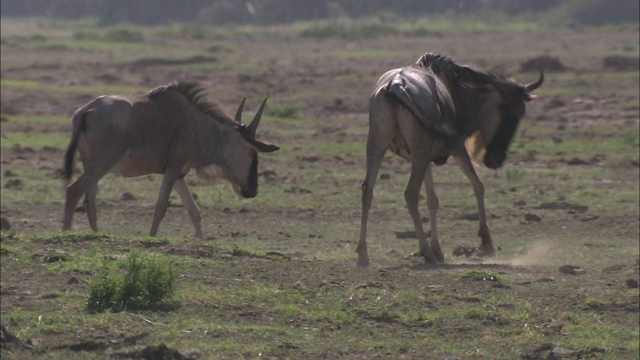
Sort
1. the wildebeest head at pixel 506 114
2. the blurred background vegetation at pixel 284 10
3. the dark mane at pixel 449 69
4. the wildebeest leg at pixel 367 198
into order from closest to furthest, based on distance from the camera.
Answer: the wildebeest leg at pixel 367 198
the dark mane at pixel 449 69
the wildebeest head at pixel 506 114
the blurred background vegetation at pixel 284 10

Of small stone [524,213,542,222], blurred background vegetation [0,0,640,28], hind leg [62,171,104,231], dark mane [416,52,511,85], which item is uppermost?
dark mane [416,52,511,85]

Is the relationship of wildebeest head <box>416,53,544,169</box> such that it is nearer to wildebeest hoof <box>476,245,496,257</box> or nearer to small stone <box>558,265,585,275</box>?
wildebeest hoof <box>476,245,496,257</box>

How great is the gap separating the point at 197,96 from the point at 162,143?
596mm

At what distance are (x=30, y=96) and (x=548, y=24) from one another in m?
33.8

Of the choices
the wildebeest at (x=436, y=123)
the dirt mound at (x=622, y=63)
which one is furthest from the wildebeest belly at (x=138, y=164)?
the dirt mound at (x=622, y=63)

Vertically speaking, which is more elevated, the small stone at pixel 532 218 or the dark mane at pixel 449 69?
the dark mane at pixel 449 69

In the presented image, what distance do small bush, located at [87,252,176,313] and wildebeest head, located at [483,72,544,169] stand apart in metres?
4.58

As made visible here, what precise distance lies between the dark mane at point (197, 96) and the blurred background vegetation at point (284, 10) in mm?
46462

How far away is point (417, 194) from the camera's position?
1076 centimetres

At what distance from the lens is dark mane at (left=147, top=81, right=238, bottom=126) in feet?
38.2

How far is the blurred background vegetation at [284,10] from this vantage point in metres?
60.2

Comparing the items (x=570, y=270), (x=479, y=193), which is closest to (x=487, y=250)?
(x=479, y=193)

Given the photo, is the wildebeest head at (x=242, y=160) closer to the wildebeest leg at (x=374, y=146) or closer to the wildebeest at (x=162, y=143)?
the wildebeest at (x=162, y=143)

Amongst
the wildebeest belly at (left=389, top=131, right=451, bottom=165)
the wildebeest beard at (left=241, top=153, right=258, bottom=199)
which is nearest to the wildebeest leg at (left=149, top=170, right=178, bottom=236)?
the wildebeest beard at (left=241, top=153, right=258, bottom=199)
